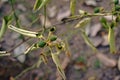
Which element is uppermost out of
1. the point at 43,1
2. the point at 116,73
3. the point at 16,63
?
the point at 43,1

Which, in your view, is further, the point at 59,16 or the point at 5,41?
the point at 59,16

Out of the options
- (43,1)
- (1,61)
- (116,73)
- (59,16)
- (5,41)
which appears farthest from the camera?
(59,16)

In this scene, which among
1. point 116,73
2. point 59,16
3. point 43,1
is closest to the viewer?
point 43,1

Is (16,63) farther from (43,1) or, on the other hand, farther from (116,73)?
(43,1)

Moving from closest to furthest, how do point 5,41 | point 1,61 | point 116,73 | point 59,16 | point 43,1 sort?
point 43,1
point 1,61
point 116,73
point 5,41
point 59,16

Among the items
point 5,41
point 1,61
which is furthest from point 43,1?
point 5,41

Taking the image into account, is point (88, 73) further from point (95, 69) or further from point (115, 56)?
point (115, 56)

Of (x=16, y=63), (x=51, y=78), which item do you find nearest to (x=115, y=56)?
(x=51, y=78)

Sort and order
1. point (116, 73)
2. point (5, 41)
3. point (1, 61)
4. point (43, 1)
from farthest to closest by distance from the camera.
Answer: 1. point (5, 41)
2. point (116, 73)
3. point (1, 61)
4. point (43, 1)

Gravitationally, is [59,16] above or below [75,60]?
above
